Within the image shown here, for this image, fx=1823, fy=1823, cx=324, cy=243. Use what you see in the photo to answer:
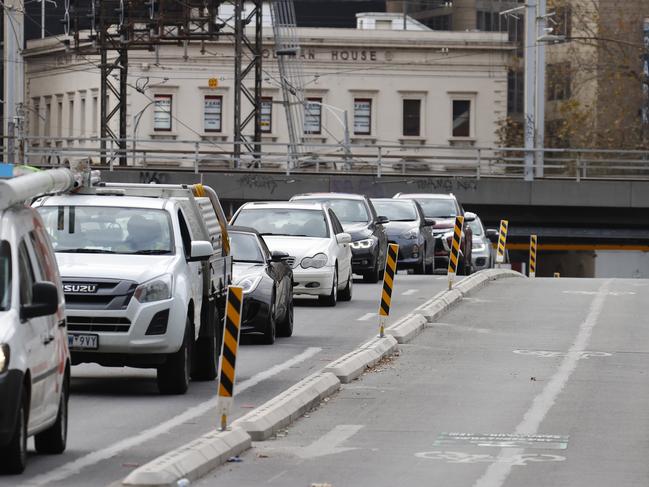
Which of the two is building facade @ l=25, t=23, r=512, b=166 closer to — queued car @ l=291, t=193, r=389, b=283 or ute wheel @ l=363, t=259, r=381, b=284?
queued car @ l=291, t=193, r=389, b=283

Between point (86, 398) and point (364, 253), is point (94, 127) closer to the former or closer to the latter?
point (364, 253)

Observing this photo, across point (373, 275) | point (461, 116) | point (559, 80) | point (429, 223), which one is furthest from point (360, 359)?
point (461, 116)

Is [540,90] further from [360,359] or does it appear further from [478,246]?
→ [360,359]

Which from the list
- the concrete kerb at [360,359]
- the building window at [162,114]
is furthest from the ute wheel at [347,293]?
the building window at [162,114]

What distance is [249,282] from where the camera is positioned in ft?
68.0

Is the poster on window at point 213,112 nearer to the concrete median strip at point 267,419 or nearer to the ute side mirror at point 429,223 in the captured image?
the ute side mirror at point 429,223

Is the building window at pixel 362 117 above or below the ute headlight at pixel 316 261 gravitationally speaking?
above

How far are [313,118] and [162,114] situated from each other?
6.92m

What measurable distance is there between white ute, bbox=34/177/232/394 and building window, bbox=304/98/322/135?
65.0m

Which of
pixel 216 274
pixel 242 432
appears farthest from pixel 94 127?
pixel 242 432

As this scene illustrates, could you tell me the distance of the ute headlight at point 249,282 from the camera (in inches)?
810

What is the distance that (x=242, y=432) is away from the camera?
1248 centimetres

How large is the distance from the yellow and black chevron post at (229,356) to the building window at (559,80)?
58373 millimetres

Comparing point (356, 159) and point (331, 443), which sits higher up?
point (356, 159)
